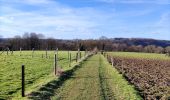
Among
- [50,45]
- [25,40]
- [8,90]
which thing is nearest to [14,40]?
[25,40]

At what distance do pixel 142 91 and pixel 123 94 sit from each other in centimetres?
261

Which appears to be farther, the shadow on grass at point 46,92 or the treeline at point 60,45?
the treeline at point 60,45

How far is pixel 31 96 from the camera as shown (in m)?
16.4

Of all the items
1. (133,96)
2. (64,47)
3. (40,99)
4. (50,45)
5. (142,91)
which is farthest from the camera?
(50,45)

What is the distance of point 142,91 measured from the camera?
67.6 ft

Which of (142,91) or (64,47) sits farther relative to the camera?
(64,47)

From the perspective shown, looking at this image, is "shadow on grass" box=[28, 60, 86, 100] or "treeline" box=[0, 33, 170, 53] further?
"treeline" box=[0, 33, 170, 53]

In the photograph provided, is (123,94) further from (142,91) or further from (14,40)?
(14,40)

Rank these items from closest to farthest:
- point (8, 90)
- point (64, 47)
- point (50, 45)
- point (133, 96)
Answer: point (133, 96) < point (8, 90) < point (64, 47) < point (50, 45)

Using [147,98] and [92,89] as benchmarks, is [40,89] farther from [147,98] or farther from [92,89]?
[147,98]

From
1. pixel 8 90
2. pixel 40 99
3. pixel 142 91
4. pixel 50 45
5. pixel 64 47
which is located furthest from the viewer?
pixel 50 45

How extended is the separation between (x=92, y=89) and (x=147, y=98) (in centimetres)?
326

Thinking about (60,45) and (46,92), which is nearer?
(46,92)

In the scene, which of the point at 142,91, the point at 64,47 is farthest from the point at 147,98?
the point at 64,47
